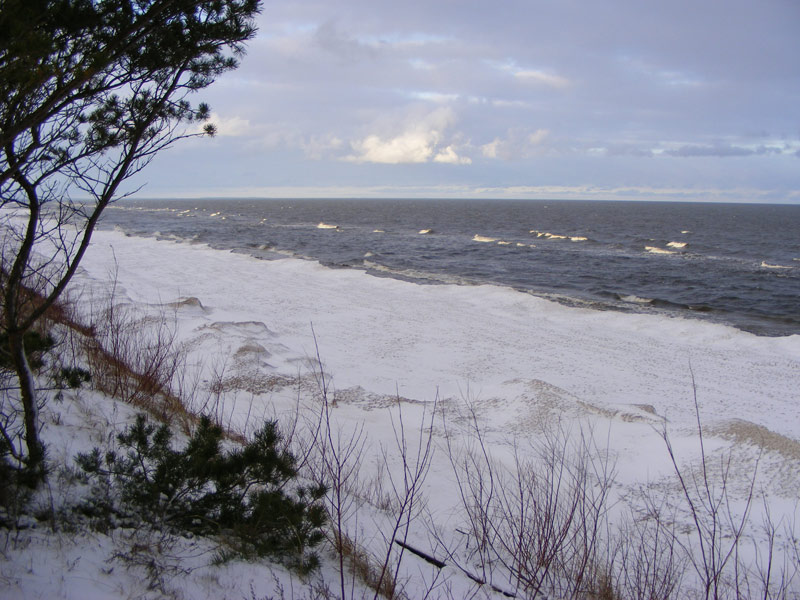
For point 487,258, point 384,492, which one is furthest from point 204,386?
point 487,258

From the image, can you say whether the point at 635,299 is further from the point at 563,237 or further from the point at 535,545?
the point at 563,237

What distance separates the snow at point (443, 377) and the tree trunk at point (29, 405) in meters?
0.58

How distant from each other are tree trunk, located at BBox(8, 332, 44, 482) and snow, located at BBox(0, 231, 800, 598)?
1.91ft

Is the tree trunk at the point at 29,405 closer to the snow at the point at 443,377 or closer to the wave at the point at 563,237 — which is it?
the snow at the point at 443,377

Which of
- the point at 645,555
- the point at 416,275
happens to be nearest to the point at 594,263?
the point at 416,275

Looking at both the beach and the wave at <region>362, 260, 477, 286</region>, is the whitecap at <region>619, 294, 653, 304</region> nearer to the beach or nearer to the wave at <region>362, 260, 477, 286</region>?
the beach

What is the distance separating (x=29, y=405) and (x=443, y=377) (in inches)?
335

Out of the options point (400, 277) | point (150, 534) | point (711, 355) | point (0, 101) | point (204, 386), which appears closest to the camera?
point (0, 101)

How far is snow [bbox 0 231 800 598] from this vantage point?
4188mm

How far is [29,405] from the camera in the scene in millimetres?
3566

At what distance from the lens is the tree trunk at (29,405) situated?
3.46m

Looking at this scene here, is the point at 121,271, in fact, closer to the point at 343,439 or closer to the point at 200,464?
the point at 343,439

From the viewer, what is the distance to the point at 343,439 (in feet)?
22.5

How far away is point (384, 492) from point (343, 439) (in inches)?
59.3
